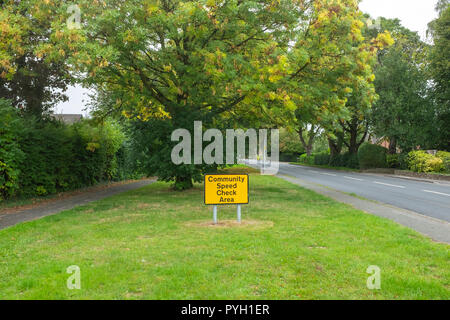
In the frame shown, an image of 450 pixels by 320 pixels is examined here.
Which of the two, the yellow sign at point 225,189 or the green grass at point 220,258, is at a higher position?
the yellow sign at point 225,189

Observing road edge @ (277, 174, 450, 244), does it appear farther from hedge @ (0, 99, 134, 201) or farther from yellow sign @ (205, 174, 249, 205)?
hedge @ (0, 99, 134, 201)

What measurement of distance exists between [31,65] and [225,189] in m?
12.6

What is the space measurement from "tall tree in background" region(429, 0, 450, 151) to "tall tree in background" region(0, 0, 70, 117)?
26.7 m

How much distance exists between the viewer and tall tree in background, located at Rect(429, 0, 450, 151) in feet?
90.7

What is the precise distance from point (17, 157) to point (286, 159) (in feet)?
223

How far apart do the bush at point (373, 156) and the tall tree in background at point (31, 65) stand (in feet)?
86.2

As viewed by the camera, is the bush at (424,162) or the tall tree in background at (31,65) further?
the bush at (424,162)

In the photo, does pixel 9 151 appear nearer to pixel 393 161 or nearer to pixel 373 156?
pixel 373 156

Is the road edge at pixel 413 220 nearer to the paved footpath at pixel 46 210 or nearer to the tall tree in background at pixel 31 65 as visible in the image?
the paved footpath at pixel 46 210

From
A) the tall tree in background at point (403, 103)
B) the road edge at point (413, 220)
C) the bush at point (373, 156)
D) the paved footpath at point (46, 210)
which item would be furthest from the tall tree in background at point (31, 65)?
the bush at point (373, 156)

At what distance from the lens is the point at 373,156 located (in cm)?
3338

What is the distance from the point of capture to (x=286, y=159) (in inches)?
3017

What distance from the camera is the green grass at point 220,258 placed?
4207 millimetres
